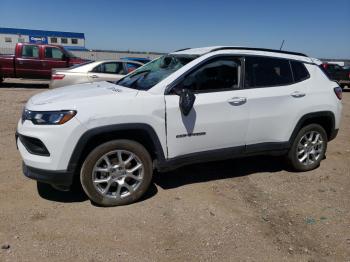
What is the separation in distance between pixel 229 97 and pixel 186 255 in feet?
6.52

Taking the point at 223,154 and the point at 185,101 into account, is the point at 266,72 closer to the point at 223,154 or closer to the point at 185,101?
the point at 223,154

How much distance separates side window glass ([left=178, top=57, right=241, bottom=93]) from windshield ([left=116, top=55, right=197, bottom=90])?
21 cm

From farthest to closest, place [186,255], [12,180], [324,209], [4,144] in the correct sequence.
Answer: [4,144] → [12,180] → [324,209] → [186,255]

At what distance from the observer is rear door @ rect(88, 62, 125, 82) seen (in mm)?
10852

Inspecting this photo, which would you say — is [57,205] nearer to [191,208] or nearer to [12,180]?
[12,180]

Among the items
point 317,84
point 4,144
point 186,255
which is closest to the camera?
point 186,255

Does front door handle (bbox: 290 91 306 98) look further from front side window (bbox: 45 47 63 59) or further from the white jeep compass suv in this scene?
front side window (bbox: 45 47 63 59)

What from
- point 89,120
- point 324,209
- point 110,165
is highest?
point 89,120

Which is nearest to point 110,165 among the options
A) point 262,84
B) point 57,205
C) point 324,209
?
point 57,205

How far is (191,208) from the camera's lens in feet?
13.6

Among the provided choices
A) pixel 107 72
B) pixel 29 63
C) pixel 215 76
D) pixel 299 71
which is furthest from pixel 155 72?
pixel 29 63

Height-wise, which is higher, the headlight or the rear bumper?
the headlight

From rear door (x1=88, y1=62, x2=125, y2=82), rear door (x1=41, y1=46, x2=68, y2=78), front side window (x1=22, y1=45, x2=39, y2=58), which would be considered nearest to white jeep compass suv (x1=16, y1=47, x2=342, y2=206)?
rear door (x1=88, y1=62, x2=125, y2=82)

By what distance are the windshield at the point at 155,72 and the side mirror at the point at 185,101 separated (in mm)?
363
